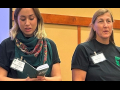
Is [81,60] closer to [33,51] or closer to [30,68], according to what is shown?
[33,51]

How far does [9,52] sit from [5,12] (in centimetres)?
128

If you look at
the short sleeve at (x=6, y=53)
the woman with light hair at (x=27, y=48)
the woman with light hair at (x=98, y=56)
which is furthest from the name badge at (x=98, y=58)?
the short sleeve at (x=6, y=53)

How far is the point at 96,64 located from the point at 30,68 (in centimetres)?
67

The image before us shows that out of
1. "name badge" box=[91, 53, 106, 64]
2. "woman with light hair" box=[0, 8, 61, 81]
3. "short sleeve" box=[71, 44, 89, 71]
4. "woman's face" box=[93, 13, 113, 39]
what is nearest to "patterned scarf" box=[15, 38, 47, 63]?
"woman with light hair" box=[0, 8, 61, 81]

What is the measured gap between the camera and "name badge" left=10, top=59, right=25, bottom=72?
1.50m

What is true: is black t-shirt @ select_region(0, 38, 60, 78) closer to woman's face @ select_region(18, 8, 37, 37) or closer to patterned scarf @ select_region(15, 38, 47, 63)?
patterned scarf @ select_region(15, 38, 47, 63)

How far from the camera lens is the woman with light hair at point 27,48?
1.67m

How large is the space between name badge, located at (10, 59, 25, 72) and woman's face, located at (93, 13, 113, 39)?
845 mm

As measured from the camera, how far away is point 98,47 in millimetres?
1869

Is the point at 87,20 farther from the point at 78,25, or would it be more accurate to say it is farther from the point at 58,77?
the point at 58,77

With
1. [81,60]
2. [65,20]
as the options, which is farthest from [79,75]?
[65,20]
